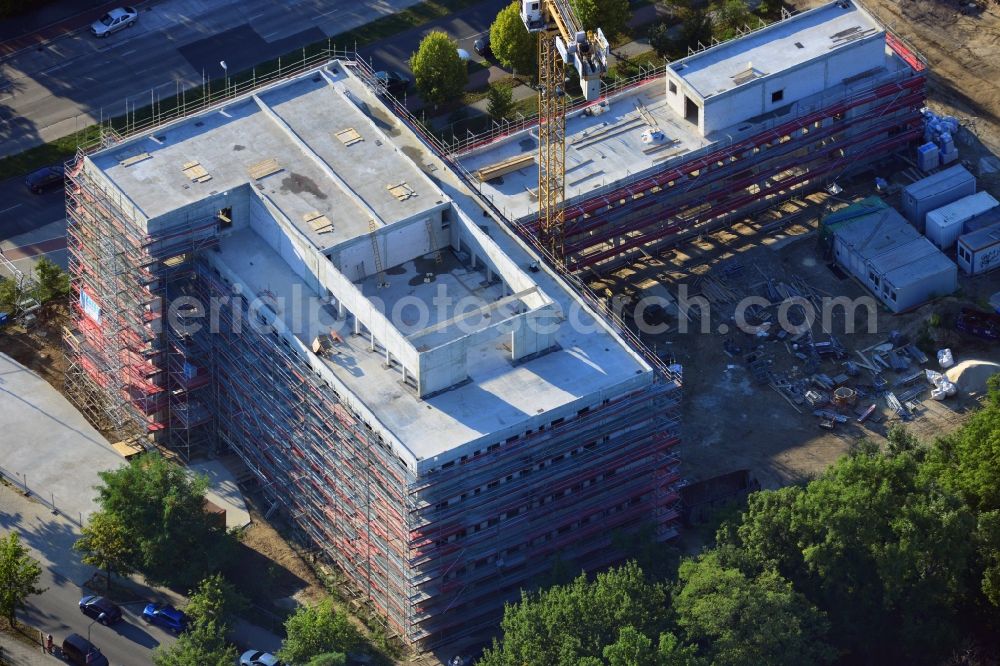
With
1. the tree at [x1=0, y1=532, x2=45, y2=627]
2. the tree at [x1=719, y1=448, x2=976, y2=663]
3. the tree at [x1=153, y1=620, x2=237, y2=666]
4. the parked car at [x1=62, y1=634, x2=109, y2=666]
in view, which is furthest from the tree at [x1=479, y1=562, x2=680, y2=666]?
the tree at [x1=0, y1=532, x2=45, y2=627]

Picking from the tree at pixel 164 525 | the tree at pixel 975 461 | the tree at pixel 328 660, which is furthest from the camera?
the tree at pixel 164 525

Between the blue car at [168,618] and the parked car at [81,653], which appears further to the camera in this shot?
the blue car at [168,618]

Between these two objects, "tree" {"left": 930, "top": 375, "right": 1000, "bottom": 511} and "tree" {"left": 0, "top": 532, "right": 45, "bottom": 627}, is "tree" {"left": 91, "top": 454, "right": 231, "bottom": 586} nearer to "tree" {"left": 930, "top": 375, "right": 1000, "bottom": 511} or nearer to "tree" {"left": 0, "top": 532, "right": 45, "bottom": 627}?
"tree" {"left": 0, "top": 532, "right": 45, "bottom": 627}

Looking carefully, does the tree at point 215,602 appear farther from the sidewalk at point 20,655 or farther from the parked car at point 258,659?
the sidewalk at point 20,655

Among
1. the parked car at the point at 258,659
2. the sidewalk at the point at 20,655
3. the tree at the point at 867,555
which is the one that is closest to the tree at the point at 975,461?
the tree at the point at 867,555

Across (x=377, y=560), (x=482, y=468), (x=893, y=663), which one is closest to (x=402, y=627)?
(x=377, y=560)

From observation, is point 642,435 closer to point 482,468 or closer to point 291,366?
point 482,468
